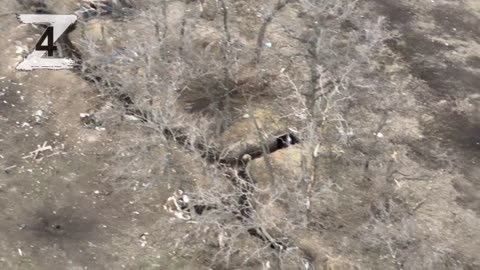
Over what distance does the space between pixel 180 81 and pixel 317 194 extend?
117 inches

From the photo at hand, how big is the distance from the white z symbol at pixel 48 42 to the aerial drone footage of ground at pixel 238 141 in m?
0.16

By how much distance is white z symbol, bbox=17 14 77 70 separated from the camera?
10914mm

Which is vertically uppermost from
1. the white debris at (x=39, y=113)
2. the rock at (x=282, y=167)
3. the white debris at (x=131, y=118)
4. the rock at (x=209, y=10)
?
the rock at (x=209, y=10)

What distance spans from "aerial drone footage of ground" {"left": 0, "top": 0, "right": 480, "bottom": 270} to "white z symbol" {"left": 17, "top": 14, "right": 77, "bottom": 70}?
158mm

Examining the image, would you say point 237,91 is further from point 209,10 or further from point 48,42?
point 48,42

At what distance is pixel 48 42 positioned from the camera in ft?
36.7

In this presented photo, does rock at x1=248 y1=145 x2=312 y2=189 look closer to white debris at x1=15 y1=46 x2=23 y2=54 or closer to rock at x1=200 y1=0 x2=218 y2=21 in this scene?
rock at x1=200 y1=0 x2=218 y2=21

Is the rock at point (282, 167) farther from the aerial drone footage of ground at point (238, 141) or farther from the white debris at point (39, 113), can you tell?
the white debris at point (39, 113)

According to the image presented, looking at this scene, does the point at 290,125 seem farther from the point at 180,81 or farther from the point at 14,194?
the point at 14,194

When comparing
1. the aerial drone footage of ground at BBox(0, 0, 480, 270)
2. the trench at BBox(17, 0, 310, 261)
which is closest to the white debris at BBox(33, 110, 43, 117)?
the aerial drone footage of ground at BBox(0, 0, 480, 270)

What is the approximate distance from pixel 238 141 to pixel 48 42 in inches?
154

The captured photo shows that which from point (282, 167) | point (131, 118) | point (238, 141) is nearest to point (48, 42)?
point (131, 118)

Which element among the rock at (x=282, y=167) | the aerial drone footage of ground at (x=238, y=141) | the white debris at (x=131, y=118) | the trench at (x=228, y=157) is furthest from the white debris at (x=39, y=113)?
the rock at (x=282, y=167)

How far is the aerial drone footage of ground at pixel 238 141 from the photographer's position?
28.8 feet
